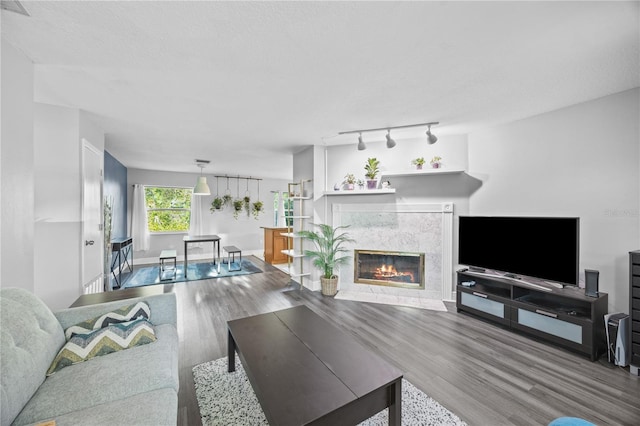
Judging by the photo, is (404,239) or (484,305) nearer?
(484,305)

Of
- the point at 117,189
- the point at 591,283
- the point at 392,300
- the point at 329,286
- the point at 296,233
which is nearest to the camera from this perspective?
the point at 591,283

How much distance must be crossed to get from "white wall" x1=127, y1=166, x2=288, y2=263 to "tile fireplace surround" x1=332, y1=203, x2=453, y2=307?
4224 millimetres

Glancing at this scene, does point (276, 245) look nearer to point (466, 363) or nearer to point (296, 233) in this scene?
point (296, 233)

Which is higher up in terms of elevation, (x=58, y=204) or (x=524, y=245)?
(x=58, y=204)

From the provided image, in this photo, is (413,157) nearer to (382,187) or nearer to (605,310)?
(382,187)

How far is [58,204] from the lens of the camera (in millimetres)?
2648

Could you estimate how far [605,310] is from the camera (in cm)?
234

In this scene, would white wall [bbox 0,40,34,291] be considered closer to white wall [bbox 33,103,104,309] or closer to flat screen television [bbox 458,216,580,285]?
white wall [bbox 33,103,104,309]

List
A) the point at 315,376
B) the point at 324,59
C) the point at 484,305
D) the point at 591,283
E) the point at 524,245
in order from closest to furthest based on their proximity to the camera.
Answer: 1. the point at 315,376
2. the point at 324,59
3. the point at 591,283
4. the point at 524,245
5. the point at 484,305

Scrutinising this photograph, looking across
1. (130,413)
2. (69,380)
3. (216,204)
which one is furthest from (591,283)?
(216,204)

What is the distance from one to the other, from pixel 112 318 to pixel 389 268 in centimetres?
358

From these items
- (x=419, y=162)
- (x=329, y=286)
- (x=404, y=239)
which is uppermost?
(x=419, y=162)

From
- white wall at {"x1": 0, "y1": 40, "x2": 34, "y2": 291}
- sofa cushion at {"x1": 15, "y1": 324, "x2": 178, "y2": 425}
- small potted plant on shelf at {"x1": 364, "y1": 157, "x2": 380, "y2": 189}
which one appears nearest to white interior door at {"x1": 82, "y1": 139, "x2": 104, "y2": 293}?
white wall at {"x1": 0, "y1": 40, "x2": 34, "y2": 291}

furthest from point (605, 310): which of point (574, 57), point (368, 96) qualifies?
point (368, 96)
